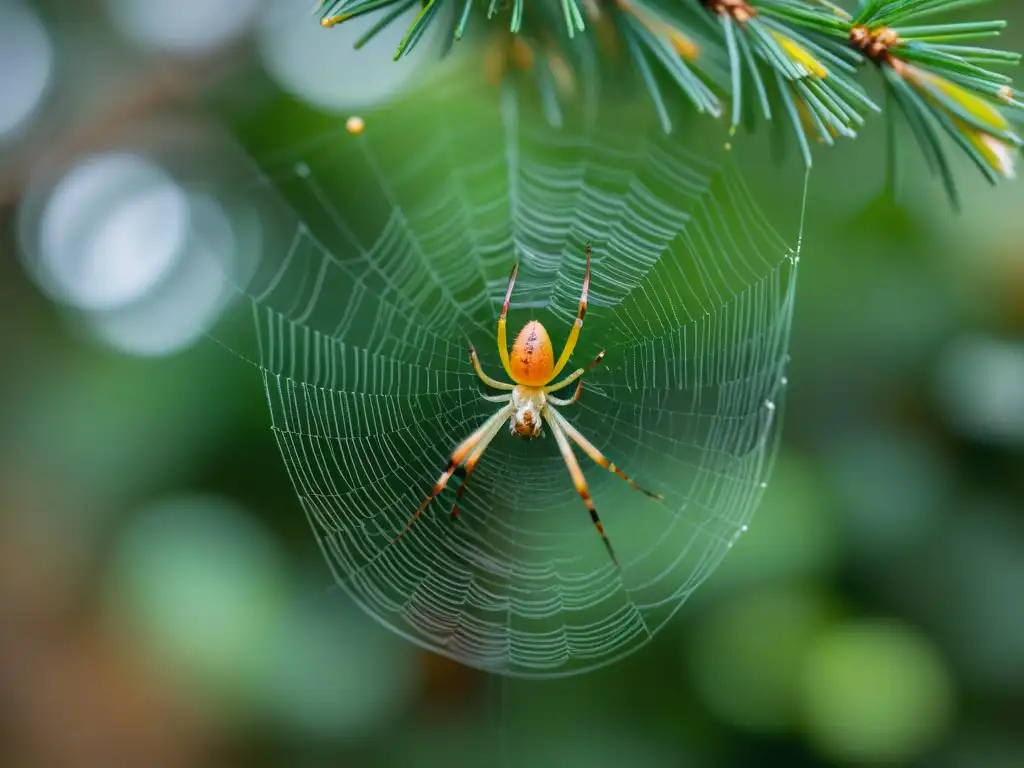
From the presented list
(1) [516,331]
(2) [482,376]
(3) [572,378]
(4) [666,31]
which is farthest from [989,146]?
(1) [516,331]

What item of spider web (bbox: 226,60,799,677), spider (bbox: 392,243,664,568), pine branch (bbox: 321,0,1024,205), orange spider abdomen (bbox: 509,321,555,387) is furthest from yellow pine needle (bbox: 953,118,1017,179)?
orange spider abdomen (bbox: 509,321,555,387)

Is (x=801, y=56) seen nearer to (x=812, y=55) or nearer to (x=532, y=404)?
(x=812, y=55)

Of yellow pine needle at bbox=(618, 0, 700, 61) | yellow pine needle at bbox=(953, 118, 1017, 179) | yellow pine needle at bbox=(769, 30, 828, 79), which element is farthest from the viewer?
yellow pine needle at bbox=(618, 0, 700, 61)

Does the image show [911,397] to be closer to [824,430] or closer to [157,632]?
[824,430]

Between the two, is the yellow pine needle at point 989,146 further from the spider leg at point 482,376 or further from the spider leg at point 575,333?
the spider leg at point 482,376

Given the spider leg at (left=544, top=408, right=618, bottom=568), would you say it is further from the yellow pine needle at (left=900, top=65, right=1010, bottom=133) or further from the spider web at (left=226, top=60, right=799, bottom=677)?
the yellow pine needle at (left=900, top=65, right=1010, bottom=133)

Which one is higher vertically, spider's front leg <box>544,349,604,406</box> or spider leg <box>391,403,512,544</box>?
spider's front leg <box>544,349,604,406</box>
